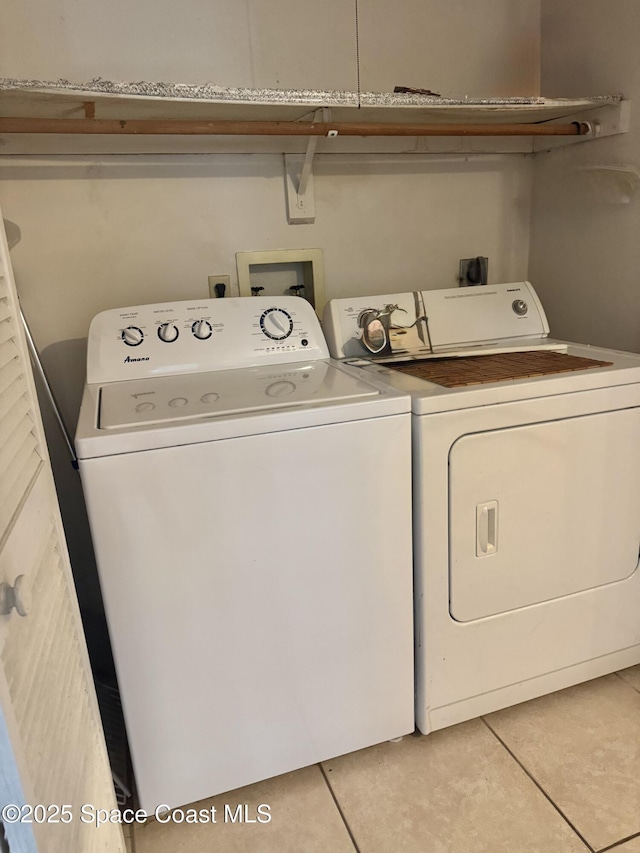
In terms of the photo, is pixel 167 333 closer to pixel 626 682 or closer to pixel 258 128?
pixel 258 128

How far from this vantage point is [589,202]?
1874mm

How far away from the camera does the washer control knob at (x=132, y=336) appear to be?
153cm

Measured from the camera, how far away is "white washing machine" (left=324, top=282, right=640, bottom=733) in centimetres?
129

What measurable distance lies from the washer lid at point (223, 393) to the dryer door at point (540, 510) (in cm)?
32

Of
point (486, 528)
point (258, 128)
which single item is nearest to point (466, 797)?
point (486, 528)

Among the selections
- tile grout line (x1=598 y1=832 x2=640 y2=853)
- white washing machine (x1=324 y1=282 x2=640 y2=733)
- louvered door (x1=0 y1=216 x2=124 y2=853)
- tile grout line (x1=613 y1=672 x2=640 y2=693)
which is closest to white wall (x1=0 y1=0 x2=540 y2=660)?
white washing machine (x1=324 y1=282 x2=640 y2=733)

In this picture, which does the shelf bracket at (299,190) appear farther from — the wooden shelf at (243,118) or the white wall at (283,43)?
the white wall at (283,43)

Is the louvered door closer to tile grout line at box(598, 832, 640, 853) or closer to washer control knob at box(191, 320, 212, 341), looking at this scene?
washer control knob at box(191, 320, 212, 341)

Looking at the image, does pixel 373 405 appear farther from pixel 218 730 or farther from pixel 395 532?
pixel 218 730

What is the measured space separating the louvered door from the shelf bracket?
110 centimetres

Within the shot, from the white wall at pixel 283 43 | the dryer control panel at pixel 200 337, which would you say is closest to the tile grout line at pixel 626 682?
the dryer control panel at pixel 200 337

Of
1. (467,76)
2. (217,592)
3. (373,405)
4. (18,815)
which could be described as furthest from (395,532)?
(467,76)

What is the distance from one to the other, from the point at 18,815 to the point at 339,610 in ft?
2.46

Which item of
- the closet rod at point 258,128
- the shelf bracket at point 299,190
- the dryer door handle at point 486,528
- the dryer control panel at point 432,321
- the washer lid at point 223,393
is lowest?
the dryer door handle at point 486,528
